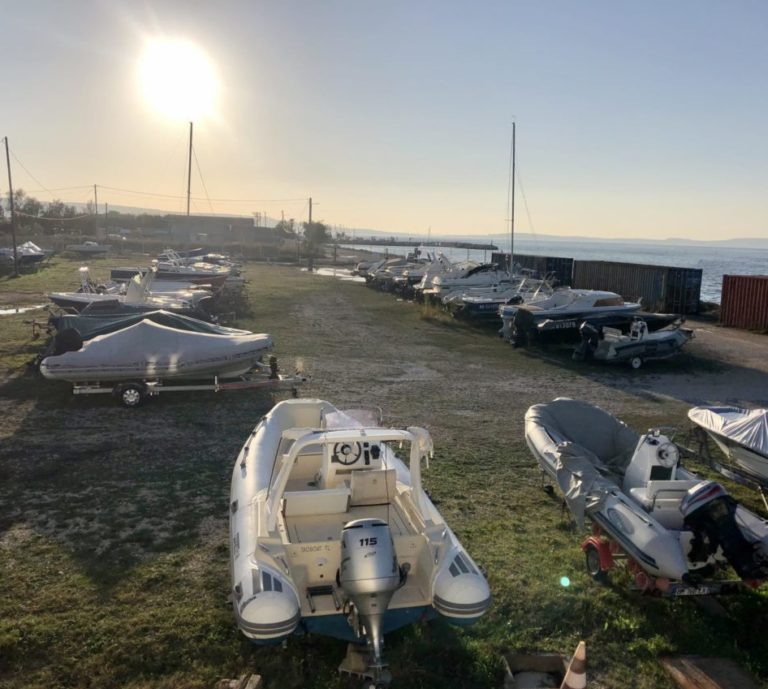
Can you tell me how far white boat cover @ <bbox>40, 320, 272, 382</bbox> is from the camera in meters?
12.1

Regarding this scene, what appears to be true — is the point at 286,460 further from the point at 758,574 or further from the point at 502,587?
the point at 758,574

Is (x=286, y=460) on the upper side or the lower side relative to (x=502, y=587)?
upper

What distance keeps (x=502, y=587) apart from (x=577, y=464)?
186 cm

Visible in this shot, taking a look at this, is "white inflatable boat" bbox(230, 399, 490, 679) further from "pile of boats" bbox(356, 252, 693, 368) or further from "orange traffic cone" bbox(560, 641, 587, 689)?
"pile of boats" bbox(356, 252, 693, 368)

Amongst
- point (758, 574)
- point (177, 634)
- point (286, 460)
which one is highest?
point (286, 460)

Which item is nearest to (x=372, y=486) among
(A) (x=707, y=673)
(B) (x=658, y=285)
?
(A) (x=707, y=673)

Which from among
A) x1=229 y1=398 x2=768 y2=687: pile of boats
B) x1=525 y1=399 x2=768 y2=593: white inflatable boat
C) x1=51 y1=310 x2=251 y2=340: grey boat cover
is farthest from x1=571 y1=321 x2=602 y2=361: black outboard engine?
x1=229 y1=398 x2=768 y2=687: pile of boats

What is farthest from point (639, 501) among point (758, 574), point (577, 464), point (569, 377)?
point (569, 377)

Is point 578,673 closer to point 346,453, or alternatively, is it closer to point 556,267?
point 346,453

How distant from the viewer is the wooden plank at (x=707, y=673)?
4949mm

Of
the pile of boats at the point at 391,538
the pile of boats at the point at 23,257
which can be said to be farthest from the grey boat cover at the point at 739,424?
the pile of boats at the point at 23,257

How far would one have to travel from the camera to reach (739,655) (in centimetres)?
534

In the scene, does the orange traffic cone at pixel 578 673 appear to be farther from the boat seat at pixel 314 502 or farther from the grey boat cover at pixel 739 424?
the grey boat cover at pixel 739 424

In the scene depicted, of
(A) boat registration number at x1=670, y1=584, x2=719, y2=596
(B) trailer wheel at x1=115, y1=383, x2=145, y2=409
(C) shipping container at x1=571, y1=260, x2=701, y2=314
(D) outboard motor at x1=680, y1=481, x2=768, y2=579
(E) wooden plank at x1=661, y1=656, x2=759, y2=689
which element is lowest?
(E) wooden plank at x1=661, y1=656, x2=759, y2=689
